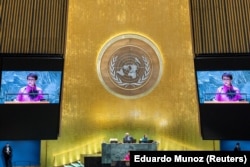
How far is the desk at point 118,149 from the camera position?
8801mm

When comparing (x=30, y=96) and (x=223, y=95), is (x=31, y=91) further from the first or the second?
(x=223, y=95)

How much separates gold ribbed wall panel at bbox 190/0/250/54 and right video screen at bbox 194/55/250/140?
1.02 ft

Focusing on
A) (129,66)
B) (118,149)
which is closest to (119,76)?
(129,66)

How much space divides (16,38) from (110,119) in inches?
161

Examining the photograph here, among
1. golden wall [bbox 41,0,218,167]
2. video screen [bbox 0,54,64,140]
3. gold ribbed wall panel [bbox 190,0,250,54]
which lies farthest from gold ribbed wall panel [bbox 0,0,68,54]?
gold ribbed wall panel [bbox 190,0,250,54]

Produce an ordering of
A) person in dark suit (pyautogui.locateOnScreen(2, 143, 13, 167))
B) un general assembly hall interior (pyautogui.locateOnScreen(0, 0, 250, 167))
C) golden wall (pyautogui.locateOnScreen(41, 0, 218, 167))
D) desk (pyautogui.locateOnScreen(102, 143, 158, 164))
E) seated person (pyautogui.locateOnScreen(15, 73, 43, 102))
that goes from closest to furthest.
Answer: desk (pyautogui.locateOnScreen(102, 143, 158, 164))
person in dark suit (pyautogui.locateOnScreen(2, 143, 13, 167))
un general assembly hall interior (pyautogui.locateOnScreen(0, 0, 250, 167))
seated person (pyautogui.locateOnScreen(15, 73, 43, 102))
golden wall (pyautogui.locateOnScreen(41, 0, 218, 167))

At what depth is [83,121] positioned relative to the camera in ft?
36.0

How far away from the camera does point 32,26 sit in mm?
10797

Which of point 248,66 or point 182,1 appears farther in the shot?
point 182,1

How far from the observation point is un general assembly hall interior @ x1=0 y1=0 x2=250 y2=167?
10.4 m

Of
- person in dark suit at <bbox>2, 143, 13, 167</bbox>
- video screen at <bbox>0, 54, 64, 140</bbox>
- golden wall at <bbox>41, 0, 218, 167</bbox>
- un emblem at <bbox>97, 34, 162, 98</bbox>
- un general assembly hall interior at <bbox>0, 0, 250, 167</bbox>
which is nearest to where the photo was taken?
person in dark suit at <bbox>2, 143, 13, 167</bbox>

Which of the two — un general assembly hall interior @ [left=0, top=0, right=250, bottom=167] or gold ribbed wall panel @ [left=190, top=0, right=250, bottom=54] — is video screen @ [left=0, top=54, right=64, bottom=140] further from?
gold ribbed wall panel @ [left=190, top=0, right=250, bottom=54]

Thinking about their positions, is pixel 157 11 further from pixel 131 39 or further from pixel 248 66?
pixel 248 66

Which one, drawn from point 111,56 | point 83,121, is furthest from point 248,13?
point 83,121
